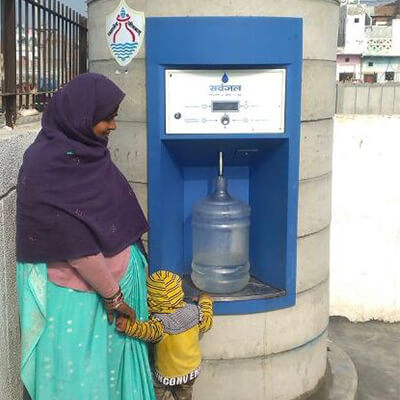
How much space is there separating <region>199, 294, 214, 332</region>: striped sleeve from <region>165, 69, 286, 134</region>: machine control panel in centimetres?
83

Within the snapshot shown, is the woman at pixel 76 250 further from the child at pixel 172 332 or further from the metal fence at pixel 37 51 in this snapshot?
the metal fence at pixel 37 51

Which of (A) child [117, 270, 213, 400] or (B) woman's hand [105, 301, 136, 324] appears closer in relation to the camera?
(B) woman's hand [105, 301, 136, 324]

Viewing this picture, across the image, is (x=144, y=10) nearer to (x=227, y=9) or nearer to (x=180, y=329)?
(x=227, y=9)

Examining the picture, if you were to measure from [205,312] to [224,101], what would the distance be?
1.03m

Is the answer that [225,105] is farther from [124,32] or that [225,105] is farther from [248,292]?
[248,292]

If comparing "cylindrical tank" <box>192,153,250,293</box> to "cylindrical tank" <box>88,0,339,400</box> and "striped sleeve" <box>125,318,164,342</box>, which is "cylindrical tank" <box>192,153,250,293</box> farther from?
"striped sleeve" <box>125,318,164,342</box>

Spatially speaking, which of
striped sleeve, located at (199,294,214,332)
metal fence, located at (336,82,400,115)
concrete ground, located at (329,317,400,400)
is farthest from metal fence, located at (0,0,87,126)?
concrete ground, located at (329,317,400,400)

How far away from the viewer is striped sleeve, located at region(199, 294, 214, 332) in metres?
2.81

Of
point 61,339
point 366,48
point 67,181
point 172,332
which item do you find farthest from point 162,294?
point 366,48

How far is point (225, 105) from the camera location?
2.88m

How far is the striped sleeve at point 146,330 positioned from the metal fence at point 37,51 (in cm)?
122

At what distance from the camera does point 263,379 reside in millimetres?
3166

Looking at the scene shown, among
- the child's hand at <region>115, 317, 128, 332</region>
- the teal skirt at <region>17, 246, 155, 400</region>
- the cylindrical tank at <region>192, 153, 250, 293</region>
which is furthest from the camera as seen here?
the cylindrical tank at <region>192, 153, 250, 293</region>

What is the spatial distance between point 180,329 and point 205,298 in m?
0.29
